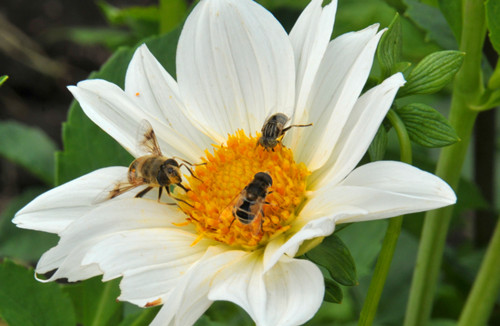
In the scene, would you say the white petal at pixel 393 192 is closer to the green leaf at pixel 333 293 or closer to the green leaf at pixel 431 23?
the green leaf at pixel 333 293

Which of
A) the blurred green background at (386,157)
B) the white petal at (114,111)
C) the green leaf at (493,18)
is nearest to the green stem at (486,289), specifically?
the blurred green background at (386,157)

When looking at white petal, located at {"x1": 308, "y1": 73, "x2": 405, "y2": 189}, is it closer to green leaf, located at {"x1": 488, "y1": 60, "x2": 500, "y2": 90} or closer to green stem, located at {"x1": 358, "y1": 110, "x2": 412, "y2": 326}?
green stem, located at {"x1": 358, "y1": 110, "x2": 412, "y2": 326}

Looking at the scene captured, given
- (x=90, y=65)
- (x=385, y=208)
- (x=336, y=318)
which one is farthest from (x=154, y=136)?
(x=90, y=65)

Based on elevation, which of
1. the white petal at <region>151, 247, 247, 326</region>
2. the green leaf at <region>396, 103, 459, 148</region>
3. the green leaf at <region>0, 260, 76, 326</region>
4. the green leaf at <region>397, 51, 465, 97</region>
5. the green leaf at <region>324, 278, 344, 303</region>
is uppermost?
the green leaf at <region>397, 51, 465, 97</region>

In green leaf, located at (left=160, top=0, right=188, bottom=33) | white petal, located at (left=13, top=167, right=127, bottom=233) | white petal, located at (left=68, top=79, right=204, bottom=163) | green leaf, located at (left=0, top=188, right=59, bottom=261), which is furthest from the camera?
green leaf, located at (left=0, top=188, right=59, bottom=261)

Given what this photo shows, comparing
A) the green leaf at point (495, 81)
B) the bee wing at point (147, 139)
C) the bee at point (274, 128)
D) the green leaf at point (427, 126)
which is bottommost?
the bee wing at point (147, 139)

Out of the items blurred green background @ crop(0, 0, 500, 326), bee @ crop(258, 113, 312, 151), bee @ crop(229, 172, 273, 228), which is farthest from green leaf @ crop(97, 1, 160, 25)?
bee @ crop(229, 172, 273, 228)
